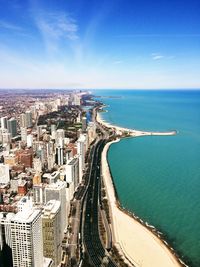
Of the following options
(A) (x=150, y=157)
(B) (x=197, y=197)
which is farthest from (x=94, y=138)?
(B) (x=197, y=197)

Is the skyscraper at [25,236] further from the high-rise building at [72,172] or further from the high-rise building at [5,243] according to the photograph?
the high-rise building at [72,172]

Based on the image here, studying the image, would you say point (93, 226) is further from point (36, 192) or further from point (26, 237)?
point (26, 237)

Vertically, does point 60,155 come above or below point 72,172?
below

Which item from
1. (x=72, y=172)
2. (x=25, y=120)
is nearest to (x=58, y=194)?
(x=72, y=172)

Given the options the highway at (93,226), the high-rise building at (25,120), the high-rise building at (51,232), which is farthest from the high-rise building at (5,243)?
the high-rise building at (25,120)

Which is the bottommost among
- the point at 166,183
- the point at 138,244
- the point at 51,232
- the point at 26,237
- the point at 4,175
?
the point at 138,244

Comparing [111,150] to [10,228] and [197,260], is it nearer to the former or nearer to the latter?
[197,260]

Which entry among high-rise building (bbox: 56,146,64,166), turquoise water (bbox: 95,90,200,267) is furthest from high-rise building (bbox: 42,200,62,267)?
high-rise building (bbox: 56,146,64,166)
